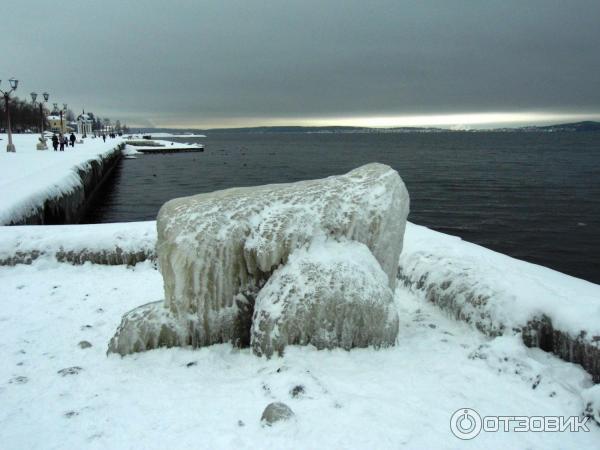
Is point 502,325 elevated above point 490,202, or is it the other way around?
point 502,325

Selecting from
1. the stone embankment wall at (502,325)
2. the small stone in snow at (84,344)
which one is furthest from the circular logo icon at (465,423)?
the small stone in snow at (84,344)

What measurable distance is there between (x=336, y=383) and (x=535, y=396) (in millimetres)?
2154

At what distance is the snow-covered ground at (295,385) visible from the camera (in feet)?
13.6

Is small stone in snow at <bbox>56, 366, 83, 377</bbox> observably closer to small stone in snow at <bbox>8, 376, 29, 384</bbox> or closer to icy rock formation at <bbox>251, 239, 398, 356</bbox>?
small stone in snow at <bbox>8, 376, 29, 384</bbox>

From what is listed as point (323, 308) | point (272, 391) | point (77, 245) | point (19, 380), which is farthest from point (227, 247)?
point (77, 245)

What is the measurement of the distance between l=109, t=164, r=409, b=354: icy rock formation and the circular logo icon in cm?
205

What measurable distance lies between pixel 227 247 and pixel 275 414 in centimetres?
237

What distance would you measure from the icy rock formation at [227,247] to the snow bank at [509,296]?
1499 mm

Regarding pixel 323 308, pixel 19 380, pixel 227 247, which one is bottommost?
pixel 19 380

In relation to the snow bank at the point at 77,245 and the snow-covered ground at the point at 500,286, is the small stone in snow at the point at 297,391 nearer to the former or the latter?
the snow-covered ground at the point at 500,286

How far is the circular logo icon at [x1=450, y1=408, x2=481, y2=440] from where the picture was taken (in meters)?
4.18

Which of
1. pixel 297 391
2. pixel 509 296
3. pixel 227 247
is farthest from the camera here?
pixel 509 296

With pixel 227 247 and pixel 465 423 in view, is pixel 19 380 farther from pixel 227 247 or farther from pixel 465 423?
pixel 465 423

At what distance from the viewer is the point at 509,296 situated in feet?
20.8
